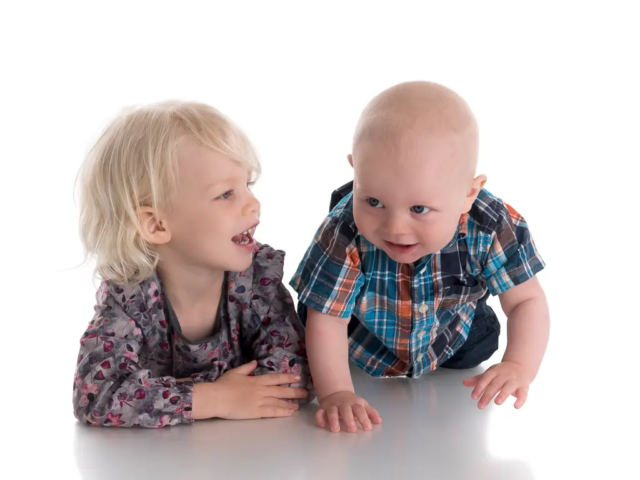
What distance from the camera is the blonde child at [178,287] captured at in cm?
156

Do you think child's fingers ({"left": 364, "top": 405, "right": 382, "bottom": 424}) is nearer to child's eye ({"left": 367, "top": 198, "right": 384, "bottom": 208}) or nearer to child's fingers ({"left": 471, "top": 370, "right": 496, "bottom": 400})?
child's fingers ({"left": 471, "top": 370, "right": 496, "bottom": 400})

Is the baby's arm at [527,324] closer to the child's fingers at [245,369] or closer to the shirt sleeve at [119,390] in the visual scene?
the child's fingers at [245,369]

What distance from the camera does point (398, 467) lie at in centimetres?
139

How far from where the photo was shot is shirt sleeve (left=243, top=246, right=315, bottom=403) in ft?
5.47

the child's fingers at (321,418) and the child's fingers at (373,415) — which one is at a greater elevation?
the child's fingers at (373,415)

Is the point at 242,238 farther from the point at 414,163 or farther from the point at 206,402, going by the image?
the point at 414,163

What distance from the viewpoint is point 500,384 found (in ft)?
4.99

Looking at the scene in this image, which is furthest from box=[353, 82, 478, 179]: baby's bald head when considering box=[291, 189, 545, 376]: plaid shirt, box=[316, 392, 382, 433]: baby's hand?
box=[316, 392, 382, 433]: baby's hand

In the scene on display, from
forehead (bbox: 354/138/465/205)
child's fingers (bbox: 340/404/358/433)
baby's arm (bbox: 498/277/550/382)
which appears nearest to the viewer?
forehead (bbox: 354/138/465/205)

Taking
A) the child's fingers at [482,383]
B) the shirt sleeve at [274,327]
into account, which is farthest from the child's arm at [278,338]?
the child's fingers at [482,383]

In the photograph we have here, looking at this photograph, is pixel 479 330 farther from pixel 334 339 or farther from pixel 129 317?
pixel 129 317

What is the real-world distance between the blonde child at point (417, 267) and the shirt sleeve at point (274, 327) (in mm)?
61

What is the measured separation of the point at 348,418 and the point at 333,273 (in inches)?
10.8

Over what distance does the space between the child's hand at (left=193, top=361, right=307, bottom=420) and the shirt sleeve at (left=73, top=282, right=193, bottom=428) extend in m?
0.03
